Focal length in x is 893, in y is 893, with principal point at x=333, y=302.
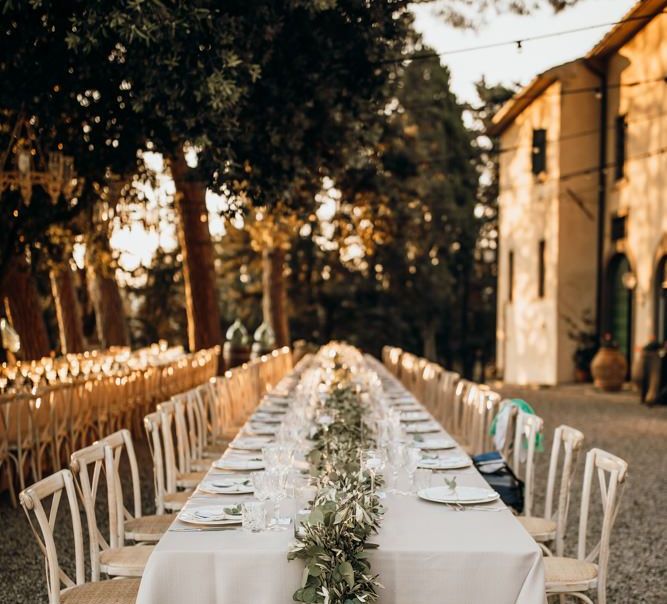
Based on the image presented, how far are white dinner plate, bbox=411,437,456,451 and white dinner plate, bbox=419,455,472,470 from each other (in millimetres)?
306

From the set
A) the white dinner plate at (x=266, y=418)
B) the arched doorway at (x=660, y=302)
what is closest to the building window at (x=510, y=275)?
the arched doorway at (x=660, y=302)

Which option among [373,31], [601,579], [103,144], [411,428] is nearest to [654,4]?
[373,31]

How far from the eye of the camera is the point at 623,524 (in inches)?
274

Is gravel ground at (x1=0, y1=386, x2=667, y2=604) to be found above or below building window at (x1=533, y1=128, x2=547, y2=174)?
below

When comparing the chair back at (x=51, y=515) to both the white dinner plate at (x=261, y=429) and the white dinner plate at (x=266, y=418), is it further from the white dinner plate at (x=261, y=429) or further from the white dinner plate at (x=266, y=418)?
the white dinner plate at (x=266, y=418)

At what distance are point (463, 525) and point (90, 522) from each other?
1.67m

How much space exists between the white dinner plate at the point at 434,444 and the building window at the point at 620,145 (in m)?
15.7

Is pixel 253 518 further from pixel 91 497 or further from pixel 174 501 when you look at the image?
pixel 174 501

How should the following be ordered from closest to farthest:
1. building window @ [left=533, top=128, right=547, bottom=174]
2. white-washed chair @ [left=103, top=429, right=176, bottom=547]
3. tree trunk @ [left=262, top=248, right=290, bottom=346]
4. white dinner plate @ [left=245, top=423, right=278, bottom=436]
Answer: white-washed chair @ [left=103, top=429, right=176, bottom=547] → white dinner plate @ [left=245, top=423, right=278, bottom=436] → building window @ [left=533, top=128, right=547, bottom=174] → tree trunk @ [left=262, top=248, right=290, bottom=346]

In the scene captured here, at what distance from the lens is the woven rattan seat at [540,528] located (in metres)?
4.79

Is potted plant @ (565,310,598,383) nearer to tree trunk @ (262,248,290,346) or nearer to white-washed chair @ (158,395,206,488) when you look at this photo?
tree trunk @ (262,248,290,346)

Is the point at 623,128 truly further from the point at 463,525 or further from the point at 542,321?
the point at 463,525

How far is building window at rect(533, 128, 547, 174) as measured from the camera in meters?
22.0

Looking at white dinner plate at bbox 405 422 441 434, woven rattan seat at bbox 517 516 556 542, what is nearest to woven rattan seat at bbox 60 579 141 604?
woven rattan seat at bbox 517 516 556 542
